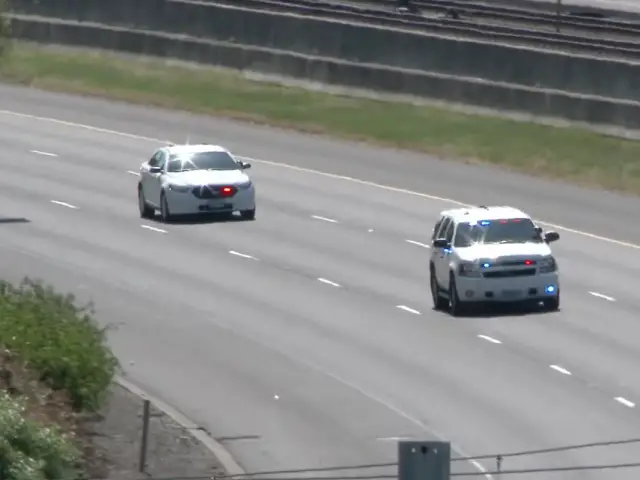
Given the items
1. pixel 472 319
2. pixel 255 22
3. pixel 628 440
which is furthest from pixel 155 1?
pixel 628 440

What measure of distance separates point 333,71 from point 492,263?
77.6 ft

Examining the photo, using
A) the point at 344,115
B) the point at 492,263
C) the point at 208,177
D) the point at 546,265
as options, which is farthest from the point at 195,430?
the point at 344,115

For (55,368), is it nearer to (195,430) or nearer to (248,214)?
(195,430)

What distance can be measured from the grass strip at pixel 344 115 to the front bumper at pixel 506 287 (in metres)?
13.0

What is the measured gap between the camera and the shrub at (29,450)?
56.6ft

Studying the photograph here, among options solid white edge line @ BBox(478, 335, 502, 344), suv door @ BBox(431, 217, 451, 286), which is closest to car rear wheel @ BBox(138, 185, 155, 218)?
suv door @ BBox(431, 217, 451, 286)

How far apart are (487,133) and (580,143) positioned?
8.94ft

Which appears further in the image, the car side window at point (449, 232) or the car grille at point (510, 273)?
the car side window at point (449, 232)

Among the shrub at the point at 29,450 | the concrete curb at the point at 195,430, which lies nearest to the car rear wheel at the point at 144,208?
the concrete curb at the point at 195,430

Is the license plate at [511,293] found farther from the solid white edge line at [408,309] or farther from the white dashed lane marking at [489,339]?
the white dashed lane marking at [489,339]

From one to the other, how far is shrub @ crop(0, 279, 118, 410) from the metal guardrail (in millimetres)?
30465

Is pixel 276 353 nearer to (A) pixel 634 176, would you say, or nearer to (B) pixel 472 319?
(B) pixel 472 319

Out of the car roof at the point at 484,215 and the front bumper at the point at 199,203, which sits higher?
the car roof at the point at 484,215

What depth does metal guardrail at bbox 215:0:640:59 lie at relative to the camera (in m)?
53.6
